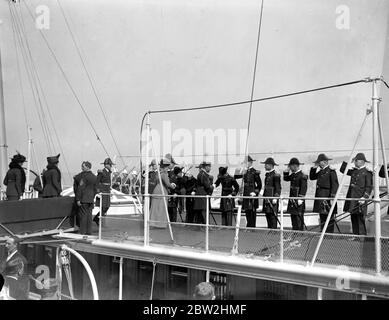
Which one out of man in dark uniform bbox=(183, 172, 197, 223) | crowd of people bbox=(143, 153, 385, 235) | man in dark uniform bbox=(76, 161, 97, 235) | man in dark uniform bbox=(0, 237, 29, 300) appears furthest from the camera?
man in dark uniform bbox=(183, 172, 197, 223)

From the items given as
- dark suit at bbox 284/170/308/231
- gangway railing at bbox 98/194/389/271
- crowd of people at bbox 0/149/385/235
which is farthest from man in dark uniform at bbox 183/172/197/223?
gangway railing at bbox 98/194/389/271

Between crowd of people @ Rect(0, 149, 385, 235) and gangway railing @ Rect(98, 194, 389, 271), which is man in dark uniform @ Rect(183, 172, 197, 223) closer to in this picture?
crowd of people @ Rect(0, 149, 385, 235)

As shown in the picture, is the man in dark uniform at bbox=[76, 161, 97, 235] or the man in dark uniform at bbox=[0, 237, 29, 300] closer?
the man in dark uniform at bbox=[0, 237, 29, 300]

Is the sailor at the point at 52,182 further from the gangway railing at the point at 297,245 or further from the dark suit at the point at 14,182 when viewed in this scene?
the gangway railing at the point at 297,245

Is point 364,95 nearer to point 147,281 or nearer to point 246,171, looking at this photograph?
point 246,171

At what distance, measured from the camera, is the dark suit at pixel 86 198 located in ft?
25.4

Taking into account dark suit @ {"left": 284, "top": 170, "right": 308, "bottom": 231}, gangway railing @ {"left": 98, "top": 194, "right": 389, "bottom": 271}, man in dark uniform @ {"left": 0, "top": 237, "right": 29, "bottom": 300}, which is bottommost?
man in dark uniform @ {"left": 0, "top": 237, "right": 29, "bottom": 300}

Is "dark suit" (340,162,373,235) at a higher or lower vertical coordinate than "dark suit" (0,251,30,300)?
higher

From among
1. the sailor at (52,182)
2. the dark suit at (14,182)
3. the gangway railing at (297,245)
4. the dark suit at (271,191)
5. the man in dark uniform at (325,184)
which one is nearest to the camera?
the gangway railing at (297,245)

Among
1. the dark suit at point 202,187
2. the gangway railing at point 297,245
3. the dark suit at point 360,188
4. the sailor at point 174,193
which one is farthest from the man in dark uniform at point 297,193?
the sailor at point 174,193

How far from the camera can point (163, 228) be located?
291 inches

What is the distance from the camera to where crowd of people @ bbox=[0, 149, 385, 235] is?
6.64 meters

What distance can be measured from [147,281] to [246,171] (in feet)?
9.07
